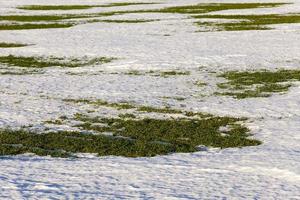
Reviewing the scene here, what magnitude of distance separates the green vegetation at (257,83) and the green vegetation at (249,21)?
17778mm

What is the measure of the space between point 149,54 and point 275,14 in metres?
25.8

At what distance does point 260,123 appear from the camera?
661 inches

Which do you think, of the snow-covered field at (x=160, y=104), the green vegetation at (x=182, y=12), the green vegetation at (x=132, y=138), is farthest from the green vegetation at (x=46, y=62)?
the green vegetation at (x=182, y=12)

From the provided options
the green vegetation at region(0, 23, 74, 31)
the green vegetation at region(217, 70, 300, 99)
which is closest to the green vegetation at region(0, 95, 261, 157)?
the green vegetation at region(217, 70, 300, 99)

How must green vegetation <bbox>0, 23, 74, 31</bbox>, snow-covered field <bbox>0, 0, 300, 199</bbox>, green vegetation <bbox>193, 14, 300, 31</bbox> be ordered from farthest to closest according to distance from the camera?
1. green vegetation <bbox>0, 23, 74, 31</bbox>
2. green vegetation <bbox>193, 14, 300, 31</bbox>
3. snow-covered field <bbox>0, 0, 300, 199</bbox>

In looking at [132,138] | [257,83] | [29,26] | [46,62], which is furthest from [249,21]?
[132,138]

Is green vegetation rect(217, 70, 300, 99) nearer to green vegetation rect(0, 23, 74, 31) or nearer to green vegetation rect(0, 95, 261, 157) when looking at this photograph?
green vegetation rect(0, 95, 261, 157)

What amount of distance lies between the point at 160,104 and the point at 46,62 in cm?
1104

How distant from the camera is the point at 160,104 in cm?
1945

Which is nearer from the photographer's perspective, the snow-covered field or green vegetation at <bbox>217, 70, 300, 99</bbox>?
the snow-covered field

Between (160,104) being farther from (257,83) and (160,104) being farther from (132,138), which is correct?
(257,83)

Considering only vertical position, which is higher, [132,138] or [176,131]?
[176,131]

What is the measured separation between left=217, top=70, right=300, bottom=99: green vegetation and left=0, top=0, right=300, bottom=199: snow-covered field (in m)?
0.58

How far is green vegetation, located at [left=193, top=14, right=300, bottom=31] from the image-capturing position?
43331 mm
